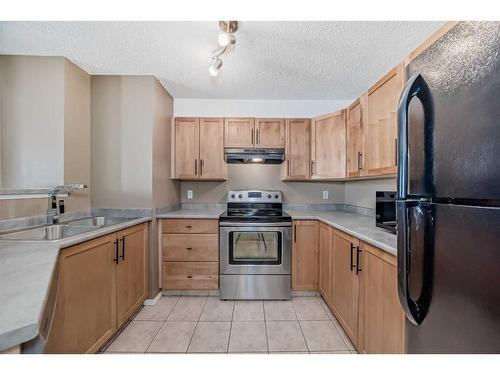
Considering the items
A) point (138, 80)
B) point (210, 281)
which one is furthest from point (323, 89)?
point (210, 281)

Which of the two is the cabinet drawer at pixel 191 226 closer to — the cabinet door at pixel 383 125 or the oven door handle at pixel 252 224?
the oven door handle at pixel 252 224

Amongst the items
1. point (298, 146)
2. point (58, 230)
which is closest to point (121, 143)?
point (58, 230)

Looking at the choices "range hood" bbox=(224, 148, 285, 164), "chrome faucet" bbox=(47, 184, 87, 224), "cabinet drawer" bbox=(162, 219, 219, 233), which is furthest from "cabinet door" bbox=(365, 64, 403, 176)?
"chrome faucet" bbox=(47, 184, 87, 224)

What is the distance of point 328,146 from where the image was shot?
8.40 ft

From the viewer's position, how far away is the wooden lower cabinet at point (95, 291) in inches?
47.8

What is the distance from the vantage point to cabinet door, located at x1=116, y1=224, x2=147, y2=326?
1753mm

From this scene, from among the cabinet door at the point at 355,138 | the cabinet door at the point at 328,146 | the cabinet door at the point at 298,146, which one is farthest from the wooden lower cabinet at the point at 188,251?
the cabinet door at the point at 355,138

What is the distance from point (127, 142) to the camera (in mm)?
2240

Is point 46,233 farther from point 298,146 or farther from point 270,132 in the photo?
point 298,146

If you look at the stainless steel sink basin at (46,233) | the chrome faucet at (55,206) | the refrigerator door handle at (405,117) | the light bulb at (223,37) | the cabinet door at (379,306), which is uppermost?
the light bulb at (223,37)

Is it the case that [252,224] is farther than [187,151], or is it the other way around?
[187,151]

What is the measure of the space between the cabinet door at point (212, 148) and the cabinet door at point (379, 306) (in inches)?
73.6

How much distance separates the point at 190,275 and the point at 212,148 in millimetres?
1548

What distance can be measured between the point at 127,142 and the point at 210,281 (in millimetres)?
1764
